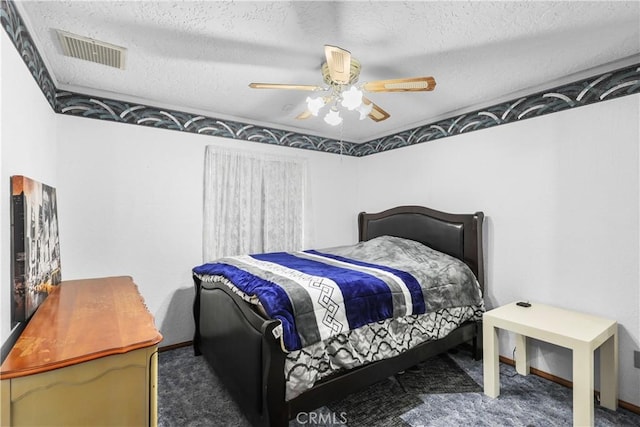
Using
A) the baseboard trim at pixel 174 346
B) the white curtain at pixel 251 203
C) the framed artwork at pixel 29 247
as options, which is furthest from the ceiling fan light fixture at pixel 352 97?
the baseboard trim at pixel 174 346

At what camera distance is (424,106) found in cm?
316

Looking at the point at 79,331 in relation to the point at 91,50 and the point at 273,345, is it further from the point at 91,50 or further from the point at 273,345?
the point at 91,50

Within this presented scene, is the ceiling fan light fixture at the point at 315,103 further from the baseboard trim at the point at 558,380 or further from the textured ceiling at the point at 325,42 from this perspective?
the baseboard trim at the point at 558,380

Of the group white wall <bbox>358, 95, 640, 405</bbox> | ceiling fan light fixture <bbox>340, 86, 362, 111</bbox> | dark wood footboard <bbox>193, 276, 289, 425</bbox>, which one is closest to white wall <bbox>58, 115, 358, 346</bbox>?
dark wood footboard <bbox>193, 276, 289, 425</bbox>

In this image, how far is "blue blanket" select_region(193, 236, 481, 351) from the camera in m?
1.77

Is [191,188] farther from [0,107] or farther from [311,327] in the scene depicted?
[311,327]

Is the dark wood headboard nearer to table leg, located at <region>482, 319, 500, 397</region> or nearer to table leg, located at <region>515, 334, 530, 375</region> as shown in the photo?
table leg, located at <region>515, 334, 530, 375</region>

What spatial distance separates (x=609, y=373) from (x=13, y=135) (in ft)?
12.9

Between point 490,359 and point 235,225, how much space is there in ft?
8.89

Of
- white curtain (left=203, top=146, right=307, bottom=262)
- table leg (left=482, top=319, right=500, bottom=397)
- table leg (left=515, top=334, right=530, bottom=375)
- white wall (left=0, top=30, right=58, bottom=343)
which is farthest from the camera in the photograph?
white curtain (left=203, top=146, right=307, bottom=262)

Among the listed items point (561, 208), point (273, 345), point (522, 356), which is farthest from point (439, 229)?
point (273, 345)

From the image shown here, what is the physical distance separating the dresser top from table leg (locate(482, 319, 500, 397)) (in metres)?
2.25

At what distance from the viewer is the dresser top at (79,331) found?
1105mm

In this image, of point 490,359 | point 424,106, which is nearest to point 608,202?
point 490,359
